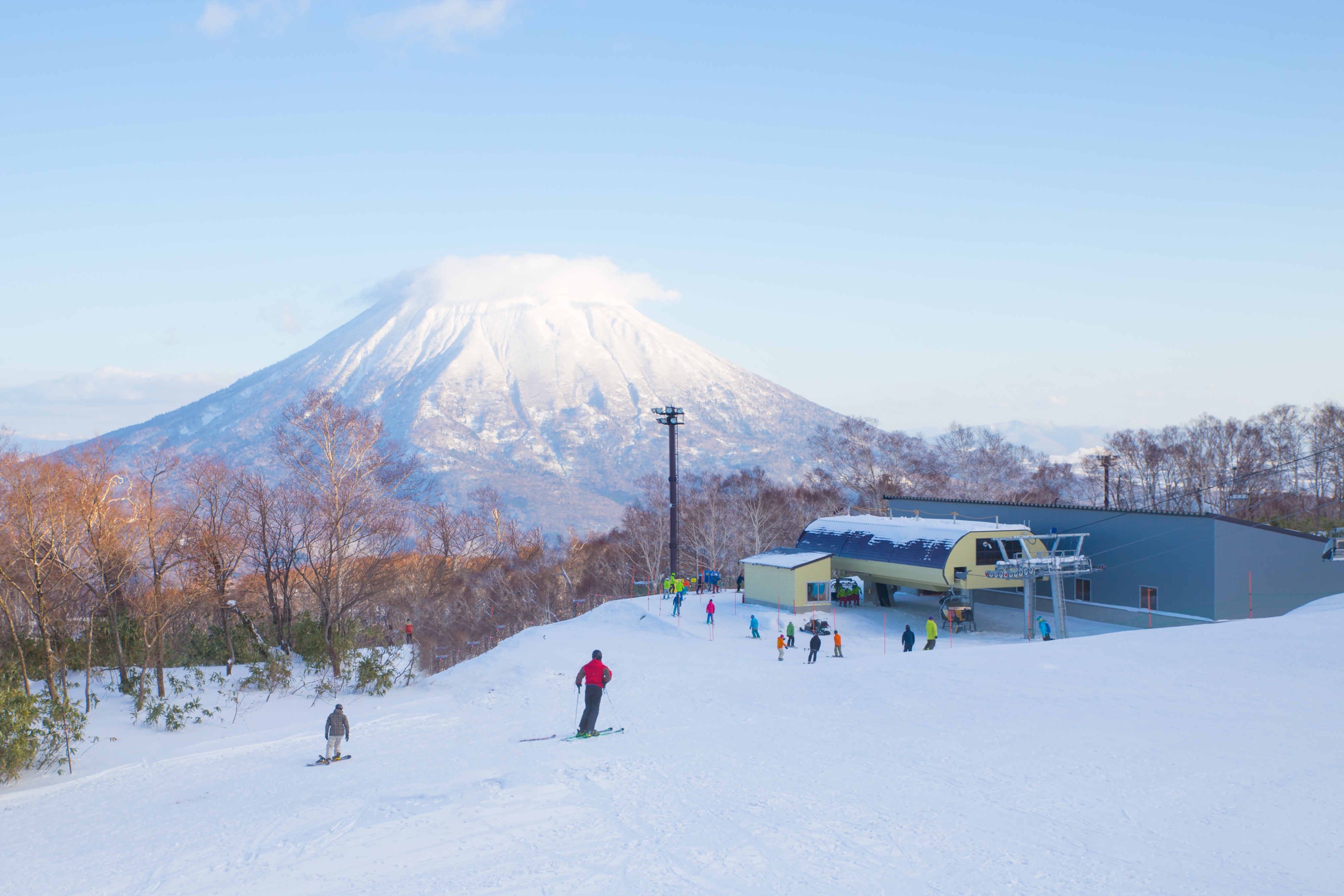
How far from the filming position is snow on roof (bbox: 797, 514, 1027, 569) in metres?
34.5

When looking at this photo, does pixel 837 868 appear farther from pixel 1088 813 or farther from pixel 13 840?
pixel 13 840

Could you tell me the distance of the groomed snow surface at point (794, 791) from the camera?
768 centimetres

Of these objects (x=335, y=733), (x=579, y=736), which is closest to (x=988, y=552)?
(x=579, y=736)

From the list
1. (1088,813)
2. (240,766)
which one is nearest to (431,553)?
(240,766)

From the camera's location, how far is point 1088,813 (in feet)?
29.1

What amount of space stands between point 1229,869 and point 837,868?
3.49 meters

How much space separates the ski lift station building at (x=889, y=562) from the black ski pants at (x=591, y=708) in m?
21.6

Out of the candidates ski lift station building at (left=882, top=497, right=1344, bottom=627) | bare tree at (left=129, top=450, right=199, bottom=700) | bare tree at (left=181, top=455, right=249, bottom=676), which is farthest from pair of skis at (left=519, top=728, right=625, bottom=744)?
ski lift station building at (left=882, top=497, right=1344, bottom=627)

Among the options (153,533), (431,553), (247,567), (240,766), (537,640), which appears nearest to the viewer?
(240,766)

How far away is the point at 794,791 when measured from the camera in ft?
32.6

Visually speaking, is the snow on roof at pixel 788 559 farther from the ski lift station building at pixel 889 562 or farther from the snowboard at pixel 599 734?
the snowboard at pixel 599 734

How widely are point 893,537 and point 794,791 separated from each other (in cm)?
2817

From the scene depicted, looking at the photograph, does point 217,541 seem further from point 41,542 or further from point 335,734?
point 335,734

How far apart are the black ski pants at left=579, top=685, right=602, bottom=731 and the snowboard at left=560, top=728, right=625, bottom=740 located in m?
0.11
